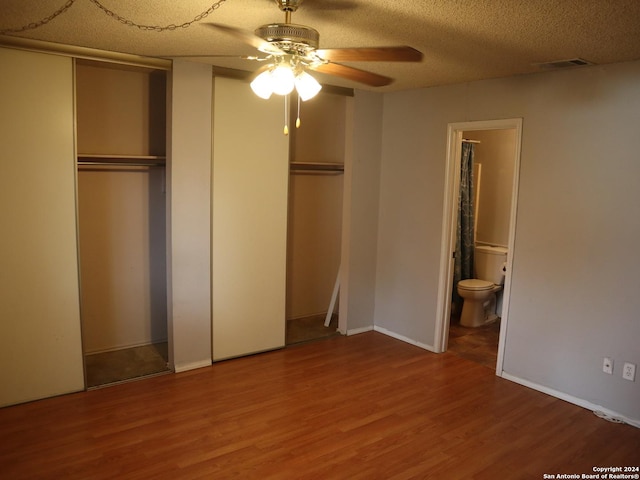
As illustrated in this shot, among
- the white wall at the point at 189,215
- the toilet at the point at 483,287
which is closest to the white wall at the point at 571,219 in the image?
the toilet at the point at 483,287

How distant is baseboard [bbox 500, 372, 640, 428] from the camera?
3.38 metres

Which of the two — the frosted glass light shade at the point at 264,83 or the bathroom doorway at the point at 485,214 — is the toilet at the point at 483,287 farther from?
the frosted glass light shade at the point at 264,83

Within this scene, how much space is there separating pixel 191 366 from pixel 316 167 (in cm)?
232

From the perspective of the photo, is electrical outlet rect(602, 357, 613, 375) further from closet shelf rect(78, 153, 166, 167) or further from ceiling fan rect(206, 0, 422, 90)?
closet shelf rect(78, 153, 166, 167)

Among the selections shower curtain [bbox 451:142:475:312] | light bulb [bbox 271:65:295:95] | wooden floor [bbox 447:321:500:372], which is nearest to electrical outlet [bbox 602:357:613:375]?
wooden floor [bbox 447:321:500:372]

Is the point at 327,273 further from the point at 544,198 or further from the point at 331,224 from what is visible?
the point at 544,198

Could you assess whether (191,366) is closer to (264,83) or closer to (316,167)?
(316,167)

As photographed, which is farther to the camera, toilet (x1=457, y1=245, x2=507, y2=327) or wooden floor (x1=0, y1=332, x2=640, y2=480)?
toilet (x1=457, y1=245, x2=507, y2=327)

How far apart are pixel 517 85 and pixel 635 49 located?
975mm

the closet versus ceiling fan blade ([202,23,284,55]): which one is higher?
ceiling fan blade ([202,23,284,55])

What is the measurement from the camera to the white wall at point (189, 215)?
3762 mm

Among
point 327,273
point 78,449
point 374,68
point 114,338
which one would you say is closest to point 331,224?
point 327,273

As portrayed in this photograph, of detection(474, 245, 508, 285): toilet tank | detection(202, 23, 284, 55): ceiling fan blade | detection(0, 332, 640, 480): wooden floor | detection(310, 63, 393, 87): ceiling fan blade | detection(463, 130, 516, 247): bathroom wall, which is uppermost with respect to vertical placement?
detection(202, 23, 284, 55): ceiling fan blade

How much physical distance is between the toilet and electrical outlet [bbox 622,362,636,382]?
6.21 feet
